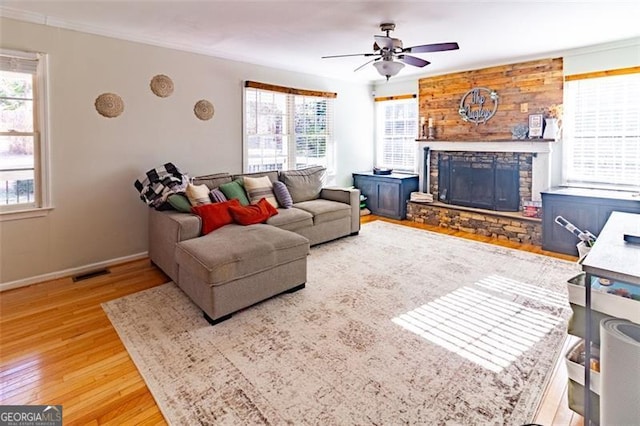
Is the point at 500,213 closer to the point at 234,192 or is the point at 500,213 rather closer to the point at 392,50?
the point at 392,50

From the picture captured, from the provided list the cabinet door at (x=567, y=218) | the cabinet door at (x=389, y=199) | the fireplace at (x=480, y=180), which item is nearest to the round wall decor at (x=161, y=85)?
the cabinet door at (x=389, y=199)

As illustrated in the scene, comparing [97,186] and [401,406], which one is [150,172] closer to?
[97,186]

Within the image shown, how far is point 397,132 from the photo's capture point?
7.16m

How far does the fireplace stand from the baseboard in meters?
4.81

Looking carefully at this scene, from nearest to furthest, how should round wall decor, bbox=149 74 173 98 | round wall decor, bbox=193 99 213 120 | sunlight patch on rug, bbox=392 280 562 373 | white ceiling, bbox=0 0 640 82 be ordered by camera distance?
sunlight patch on rug, bbox=392 280 562 373, white ceiling, bbox=0 0 640 82, round wall decor, bbox=149 74 173 98, round wall decor, bbox=193 99 213 120

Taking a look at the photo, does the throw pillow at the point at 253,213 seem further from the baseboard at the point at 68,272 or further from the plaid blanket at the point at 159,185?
the baseboard at the point at 68,272

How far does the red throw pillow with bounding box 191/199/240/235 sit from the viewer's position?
3.60 meters

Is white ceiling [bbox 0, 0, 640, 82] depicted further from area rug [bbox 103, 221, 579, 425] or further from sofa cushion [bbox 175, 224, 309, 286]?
area rug [bbox 103, 221, 579, 425]

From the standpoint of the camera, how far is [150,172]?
4102 mm

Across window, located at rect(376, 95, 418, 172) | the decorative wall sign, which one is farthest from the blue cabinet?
the decorative wall sign

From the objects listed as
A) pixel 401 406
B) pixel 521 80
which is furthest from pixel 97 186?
pixel 521 80

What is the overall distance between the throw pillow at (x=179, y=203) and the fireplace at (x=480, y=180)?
4.31m

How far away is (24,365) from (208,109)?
3471 mm

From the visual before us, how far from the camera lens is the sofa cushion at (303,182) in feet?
17.0
